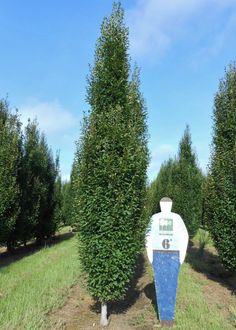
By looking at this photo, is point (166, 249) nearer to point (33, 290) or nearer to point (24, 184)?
point (33, 290)

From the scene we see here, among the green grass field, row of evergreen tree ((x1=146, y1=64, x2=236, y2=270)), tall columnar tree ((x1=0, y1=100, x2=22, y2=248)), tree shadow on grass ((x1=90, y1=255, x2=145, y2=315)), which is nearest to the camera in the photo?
the green grass field

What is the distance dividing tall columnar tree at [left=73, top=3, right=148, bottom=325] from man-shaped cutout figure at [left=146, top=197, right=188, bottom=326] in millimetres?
399

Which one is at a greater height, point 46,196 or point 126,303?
point 46,196

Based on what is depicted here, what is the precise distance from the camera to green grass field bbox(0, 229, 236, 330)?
27.7 ft

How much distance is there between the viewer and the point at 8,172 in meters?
17.6

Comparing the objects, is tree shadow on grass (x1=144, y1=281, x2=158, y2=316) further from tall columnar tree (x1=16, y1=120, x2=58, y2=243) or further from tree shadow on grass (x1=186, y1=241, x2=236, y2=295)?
tall columnar tree (x1=16, y1=120, x2=58, y2=243)

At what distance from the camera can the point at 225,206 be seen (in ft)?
41.7

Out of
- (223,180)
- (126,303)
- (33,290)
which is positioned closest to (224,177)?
(223,180)

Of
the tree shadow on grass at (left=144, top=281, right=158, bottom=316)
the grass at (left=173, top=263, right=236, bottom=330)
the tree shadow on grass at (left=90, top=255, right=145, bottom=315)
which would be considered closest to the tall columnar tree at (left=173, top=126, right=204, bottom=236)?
the tree shadow on grass at (left=90, top=255, right=145, bottom=315)

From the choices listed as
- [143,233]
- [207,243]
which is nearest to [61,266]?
[143,233]

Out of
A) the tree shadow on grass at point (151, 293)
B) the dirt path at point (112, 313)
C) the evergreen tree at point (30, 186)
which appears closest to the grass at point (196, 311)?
the tree shadow on grass at point (151, 293)

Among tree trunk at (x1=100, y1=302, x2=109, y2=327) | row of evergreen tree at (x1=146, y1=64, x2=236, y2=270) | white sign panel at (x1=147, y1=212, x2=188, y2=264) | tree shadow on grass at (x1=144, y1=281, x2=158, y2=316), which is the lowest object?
tree trunk at (x1=100, y1=302, x2=109, y2=327)

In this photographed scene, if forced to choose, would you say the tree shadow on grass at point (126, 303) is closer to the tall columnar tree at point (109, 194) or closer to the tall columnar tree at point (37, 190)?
the tall columnar tree at point (109, 194)

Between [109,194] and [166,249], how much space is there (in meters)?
1.90
